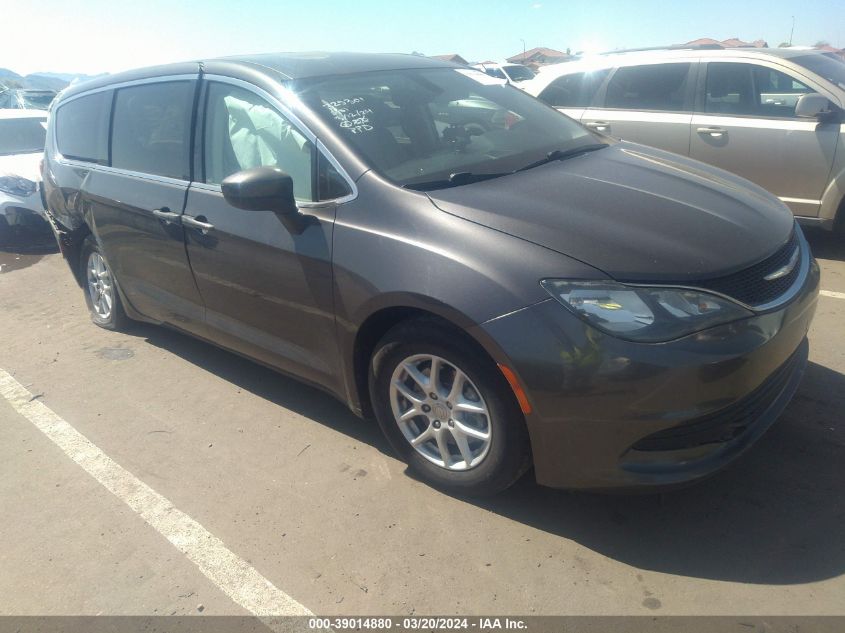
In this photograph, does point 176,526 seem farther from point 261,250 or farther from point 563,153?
point 563,153

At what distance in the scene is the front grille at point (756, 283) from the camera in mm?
2441

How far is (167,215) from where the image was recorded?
12.4 ft

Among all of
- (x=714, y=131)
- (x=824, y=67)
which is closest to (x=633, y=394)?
(x=714, y=131)

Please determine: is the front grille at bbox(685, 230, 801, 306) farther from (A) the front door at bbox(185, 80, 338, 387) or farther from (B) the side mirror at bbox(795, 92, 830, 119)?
(B) the side mirror at bbox(795, 92, 830, 119)

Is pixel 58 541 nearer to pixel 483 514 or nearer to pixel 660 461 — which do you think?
pixel 483 514

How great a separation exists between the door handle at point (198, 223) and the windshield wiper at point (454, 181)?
46.7 inches

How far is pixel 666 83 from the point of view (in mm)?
6211

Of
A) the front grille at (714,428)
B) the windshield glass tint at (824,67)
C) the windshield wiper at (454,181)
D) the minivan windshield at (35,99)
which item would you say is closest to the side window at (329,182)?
the windshield wiper at (454,181)

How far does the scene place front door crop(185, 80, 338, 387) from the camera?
3.09m

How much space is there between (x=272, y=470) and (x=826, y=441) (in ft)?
8.08

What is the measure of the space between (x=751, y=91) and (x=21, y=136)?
29.3ft

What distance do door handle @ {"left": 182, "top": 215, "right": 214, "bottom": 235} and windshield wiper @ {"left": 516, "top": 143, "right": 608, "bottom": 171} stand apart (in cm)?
156

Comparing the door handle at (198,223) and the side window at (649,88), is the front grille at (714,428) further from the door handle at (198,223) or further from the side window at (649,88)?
the side window at (649,88)

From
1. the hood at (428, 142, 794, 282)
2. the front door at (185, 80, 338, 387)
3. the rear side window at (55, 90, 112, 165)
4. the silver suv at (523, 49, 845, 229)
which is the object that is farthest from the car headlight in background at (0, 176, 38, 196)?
the hood at (428, 142, 794, 282)
